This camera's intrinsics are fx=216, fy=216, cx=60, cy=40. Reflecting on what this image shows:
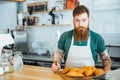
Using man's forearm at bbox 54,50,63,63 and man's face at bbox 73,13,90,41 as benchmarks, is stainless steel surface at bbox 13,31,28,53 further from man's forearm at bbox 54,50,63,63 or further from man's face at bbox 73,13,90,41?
man's face at bbox 73,13,90,41

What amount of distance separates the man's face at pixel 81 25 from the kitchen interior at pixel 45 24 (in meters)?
1.46

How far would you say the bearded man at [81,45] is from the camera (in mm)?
2449

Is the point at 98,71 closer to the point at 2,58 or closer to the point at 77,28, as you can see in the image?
the point at 77,28

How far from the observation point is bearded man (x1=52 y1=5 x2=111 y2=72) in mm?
2449

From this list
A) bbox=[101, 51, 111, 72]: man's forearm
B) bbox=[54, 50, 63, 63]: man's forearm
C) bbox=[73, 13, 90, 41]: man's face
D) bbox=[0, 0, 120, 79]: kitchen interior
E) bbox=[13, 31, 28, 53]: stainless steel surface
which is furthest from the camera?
bbox=[13, 31, 28, 53]: stainless steel surface

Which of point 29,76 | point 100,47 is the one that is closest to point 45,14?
point 100,47

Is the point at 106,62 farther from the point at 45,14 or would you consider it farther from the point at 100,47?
the point at 45,14

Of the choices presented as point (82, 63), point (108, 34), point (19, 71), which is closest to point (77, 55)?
point (82, 63)

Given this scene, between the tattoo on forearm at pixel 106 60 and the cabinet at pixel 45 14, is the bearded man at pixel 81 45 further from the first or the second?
the cabinet at pixel 45 14

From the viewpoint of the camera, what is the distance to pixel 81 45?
257cm

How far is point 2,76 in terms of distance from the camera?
2.15m

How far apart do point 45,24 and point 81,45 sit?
2214mm

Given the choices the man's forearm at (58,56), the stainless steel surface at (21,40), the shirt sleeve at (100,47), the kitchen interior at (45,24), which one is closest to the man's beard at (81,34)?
the shirt sleeve at (100,47)

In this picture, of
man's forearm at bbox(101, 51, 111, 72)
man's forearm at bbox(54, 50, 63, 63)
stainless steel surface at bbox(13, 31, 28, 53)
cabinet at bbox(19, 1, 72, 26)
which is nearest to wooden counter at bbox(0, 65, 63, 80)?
man's forearm at bbox(54, 50, 63, 63)
